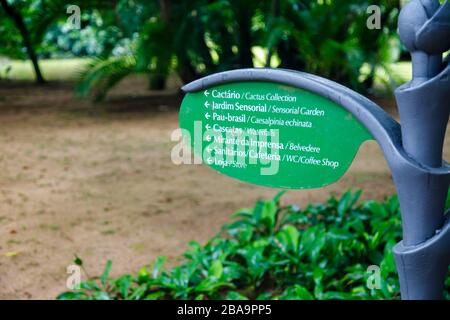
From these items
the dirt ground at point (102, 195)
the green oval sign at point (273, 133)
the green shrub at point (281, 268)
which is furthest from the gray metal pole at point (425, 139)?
the dirt ground at point (102, 195)

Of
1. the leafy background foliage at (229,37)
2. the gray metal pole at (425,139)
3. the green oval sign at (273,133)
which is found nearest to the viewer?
the gray metal pole at (425,139)

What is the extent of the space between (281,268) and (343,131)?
6.01 feet

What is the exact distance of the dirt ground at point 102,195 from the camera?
376 cm

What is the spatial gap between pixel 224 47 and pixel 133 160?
3691mm

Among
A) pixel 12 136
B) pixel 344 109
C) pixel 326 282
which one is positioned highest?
pixel 344 109

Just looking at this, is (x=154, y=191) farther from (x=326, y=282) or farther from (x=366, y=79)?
(x=366, y=79)

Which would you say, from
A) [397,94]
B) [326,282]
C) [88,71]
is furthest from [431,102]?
[88,71]

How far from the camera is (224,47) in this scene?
9.11 m

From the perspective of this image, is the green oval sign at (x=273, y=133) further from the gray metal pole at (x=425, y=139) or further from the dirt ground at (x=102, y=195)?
the dirt ground at (x=102, y=195)

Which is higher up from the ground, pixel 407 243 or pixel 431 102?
pixel 431 102

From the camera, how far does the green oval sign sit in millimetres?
1622

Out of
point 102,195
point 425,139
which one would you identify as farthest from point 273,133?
point 102,195

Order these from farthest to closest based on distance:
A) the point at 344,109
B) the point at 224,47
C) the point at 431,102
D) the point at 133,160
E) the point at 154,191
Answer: the point at 224,47
the point at 133,160
the point at 154,191
the point at 344,109
the point at 431,102

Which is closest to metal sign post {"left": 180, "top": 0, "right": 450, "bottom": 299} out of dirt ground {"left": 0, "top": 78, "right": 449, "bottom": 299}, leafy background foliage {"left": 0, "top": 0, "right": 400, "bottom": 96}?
dirt ground {"left": 0, "top": 78, "right": 449, "bottom": 299}
